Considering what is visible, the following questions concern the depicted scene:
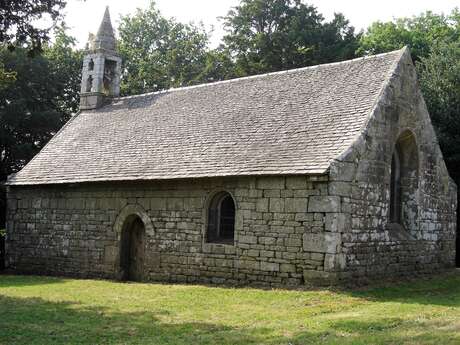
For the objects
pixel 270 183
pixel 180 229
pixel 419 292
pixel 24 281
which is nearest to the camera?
pixel 419 292

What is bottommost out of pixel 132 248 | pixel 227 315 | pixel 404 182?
pixel 227 315

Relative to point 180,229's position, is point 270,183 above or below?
above

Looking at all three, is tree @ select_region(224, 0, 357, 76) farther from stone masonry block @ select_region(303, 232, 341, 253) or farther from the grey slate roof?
stone masonry block @ select_region(303, 232, 341, 253)

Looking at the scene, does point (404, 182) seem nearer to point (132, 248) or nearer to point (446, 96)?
point (446, 96)

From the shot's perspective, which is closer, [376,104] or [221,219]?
[376,104]

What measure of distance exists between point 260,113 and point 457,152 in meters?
9.78

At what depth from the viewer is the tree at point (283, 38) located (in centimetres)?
3434

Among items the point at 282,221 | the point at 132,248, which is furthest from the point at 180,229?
the point at 282,221

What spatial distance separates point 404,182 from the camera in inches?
733

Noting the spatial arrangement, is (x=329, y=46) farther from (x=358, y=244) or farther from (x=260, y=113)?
(x=358, y=244)

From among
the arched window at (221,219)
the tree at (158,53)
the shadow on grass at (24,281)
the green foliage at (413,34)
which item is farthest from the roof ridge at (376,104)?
the tree at (158,53)

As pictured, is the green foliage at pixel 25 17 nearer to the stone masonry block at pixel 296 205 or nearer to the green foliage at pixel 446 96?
the stone masonry block at pixel 296 205

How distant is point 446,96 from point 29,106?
2192cm

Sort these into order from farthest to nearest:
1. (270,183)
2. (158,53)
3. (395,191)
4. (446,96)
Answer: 1. (158,53)
2. (446,96)
3. (395,191)
4. (270,183)
